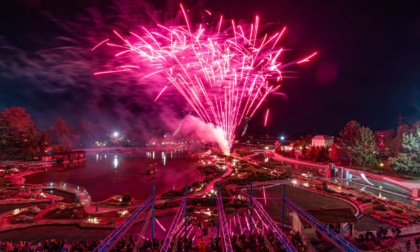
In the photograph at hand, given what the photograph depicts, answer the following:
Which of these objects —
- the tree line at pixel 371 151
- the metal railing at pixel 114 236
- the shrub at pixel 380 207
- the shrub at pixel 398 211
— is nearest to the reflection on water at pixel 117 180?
the metal railing at pixel 114 236

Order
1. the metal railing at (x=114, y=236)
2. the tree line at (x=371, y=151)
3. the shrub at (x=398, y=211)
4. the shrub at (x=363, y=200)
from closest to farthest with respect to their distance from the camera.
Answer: the metal railing at (x=114, y=236)
the shrub at (x=398, y=211)
the shrub at (x=363, y=200)
the tree line at (x=371, y=151)

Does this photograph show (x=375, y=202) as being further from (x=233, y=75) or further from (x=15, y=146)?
(x=15, y=146)

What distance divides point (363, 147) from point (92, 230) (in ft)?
112

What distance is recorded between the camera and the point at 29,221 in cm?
1608

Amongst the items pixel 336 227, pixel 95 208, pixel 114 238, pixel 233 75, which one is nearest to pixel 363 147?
pixel 233 75

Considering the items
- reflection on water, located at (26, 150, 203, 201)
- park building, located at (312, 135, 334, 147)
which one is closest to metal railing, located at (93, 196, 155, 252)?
reflection on water, located at (26, 150, 203, 201)

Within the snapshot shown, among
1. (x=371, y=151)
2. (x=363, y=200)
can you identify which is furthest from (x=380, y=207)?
(x=371, y=151)

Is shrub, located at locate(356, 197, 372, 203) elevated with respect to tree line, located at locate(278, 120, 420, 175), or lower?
lower

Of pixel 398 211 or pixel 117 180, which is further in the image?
pixel 117 180

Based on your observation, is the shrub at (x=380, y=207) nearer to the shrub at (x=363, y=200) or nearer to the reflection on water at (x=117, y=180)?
the shrub at (x=363, y=200)

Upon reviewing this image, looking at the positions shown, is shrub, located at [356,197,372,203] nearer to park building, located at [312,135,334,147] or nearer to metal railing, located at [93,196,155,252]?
metal railing, located at [93,196,155,252]

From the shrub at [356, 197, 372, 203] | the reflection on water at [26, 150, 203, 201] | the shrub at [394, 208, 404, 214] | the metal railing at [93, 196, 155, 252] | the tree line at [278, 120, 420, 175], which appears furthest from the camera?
the tree line at [278, 120, 420, 175]

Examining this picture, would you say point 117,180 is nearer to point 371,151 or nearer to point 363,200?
point 363,200

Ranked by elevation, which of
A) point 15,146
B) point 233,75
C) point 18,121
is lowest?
point 15,146
